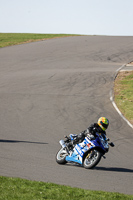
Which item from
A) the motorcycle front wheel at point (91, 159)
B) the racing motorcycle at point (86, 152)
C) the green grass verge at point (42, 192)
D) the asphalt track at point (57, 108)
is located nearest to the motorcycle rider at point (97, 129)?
the racing motorcycle at point (86, 152)

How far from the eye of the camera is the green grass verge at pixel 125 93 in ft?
67.1

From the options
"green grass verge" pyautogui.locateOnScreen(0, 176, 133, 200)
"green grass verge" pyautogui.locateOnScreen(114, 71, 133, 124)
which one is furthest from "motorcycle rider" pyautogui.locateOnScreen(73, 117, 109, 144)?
"green grass verge" pyautogui.locateOnScreen(114, 71, 133, 124)

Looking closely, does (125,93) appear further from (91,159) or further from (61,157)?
(91,159)

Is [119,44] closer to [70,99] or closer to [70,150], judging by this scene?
[70,99]

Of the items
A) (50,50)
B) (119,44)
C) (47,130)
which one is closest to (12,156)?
(47,130)

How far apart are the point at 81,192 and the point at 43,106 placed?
13008mm

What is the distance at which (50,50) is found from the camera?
41250 mm

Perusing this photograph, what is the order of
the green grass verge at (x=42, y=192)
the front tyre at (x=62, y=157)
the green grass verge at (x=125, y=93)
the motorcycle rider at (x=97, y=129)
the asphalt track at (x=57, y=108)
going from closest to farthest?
the green grass verge at (x=42, y=192), the asphalt track at (x=57, y=108), the motorcycle rider at (x=97, y=129), the front tyre at (x=62, y=157), the green grass verge at (x=125, y=93)

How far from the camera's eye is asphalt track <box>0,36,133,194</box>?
396 inches

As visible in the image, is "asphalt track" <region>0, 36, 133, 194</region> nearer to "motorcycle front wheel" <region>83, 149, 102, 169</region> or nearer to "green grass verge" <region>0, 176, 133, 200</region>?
"motorcycle front wheel" <region>83, 149, 102, 169</region>

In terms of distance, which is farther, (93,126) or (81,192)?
(93,126)

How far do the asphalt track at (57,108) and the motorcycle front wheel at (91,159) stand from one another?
0.18 metres

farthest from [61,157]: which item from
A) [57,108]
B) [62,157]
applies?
[57,108]

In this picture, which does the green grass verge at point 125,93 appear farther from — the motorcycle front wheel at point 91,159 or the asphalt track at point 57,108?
the motorcycle front wheel at point 91,159
